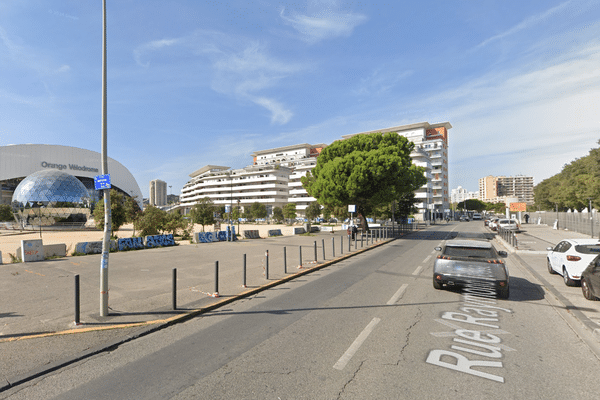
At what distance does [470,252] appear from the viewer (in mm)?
8570

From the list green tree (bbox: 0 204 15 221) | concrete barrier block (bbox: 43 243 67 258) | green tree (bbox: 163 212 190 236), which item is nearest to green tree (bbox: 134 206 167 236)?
green tree (bbox: 163 212 190 236)

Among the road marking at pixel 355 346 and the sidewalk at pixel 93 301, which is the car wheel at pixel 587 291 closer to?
the road marking at pixel 355 346

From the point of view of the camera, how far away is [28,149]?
310 ft

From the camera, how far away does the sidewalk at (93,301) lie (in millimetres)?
5219

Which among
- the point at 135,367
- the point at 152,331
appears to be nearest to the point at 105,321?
the point at 152,331

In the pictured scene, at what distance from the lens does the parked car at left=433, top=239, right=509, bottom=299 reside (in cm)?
792

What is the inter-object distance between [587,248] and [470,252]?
4.44 metres

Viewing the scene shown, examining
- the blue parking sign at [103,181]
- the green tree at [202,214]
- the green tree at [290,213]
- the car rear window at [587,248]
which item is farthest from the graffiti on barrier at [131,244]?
the green tree at [290,213]

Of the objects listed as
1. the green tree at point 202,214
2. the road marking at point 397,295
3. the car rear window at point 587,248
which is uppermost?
the green tree at point 202,214

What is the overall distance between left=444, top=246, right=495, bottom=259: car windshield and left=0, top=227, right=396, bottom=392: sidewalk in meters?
5.30

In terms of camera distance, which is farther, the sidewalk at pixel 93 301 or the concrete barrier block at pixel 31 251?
the concrete barrier block at pixel 31 251

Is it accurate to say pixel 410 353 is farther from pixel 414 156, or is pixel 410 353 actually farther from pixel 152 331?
pixel 414 156

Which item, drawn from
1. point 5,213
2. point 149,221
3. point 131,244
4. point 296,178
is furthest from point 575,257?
point 296,178

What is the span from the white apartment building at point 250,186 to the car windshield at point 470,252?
9806cm
